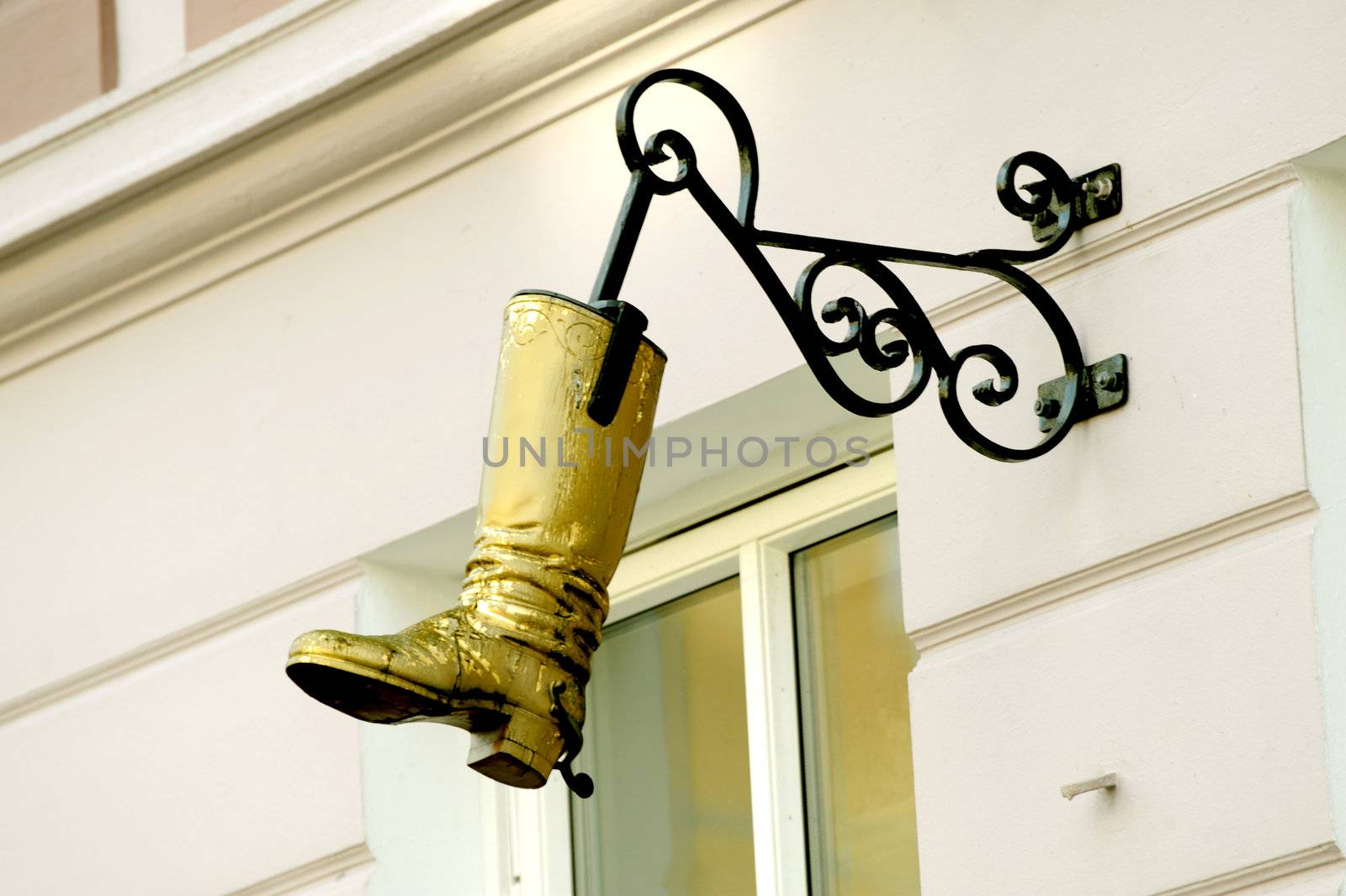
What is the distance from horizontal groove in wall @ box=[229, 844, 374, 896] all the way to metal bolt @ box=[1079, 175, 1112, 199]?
147 cm

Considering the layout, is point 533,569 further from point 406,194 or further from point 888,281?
point 406,194

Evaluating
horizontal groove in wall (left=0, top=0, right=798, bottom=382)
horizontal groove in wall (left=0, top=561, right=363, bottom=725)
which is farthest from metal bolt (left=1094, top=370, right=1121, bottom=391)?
horizontal groove in wall (left=0, top=561, right=363, bottom=725)

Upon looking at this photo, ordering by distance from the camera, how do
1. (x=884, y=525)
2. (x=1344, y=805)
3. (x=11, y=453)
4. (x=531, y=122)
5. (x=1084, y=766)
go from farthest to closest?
(x=11, y=453) < (x=531, y=122) < (x=884, y=525) < (x=1084, y=766) < (x=1344, y=805)

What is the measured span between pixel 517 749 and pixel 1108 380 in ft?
3.27

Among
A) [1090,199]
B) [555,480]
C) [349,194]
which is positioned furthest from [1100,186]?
[349,194]

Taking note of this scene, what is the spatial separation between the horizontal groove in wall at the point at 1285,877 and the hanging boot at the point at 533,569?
2.60 ft

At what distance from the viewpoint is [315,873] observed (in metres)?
4.31

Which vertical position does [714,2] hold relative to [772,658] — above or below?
above

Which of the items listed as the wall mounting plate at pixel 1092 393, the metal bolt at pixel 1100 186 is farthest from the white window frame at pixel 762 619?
the metal bolt at pixel 1100 186

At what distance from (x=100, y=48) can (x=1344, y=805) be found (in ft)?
8.94

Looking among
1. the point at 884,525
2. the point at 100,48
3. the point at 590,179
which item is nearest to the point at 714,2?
the point at 590,179

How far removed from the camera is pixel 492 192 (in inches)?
175

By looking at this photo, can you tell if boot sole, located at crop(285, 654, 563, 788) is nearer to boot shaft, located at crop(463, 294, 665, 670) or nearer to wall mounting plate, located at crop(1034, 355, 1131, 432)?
boot shaft, located at crop(463, 294, 665, 670)

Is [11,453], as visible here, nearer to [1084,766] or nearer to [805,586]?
[805,586]
